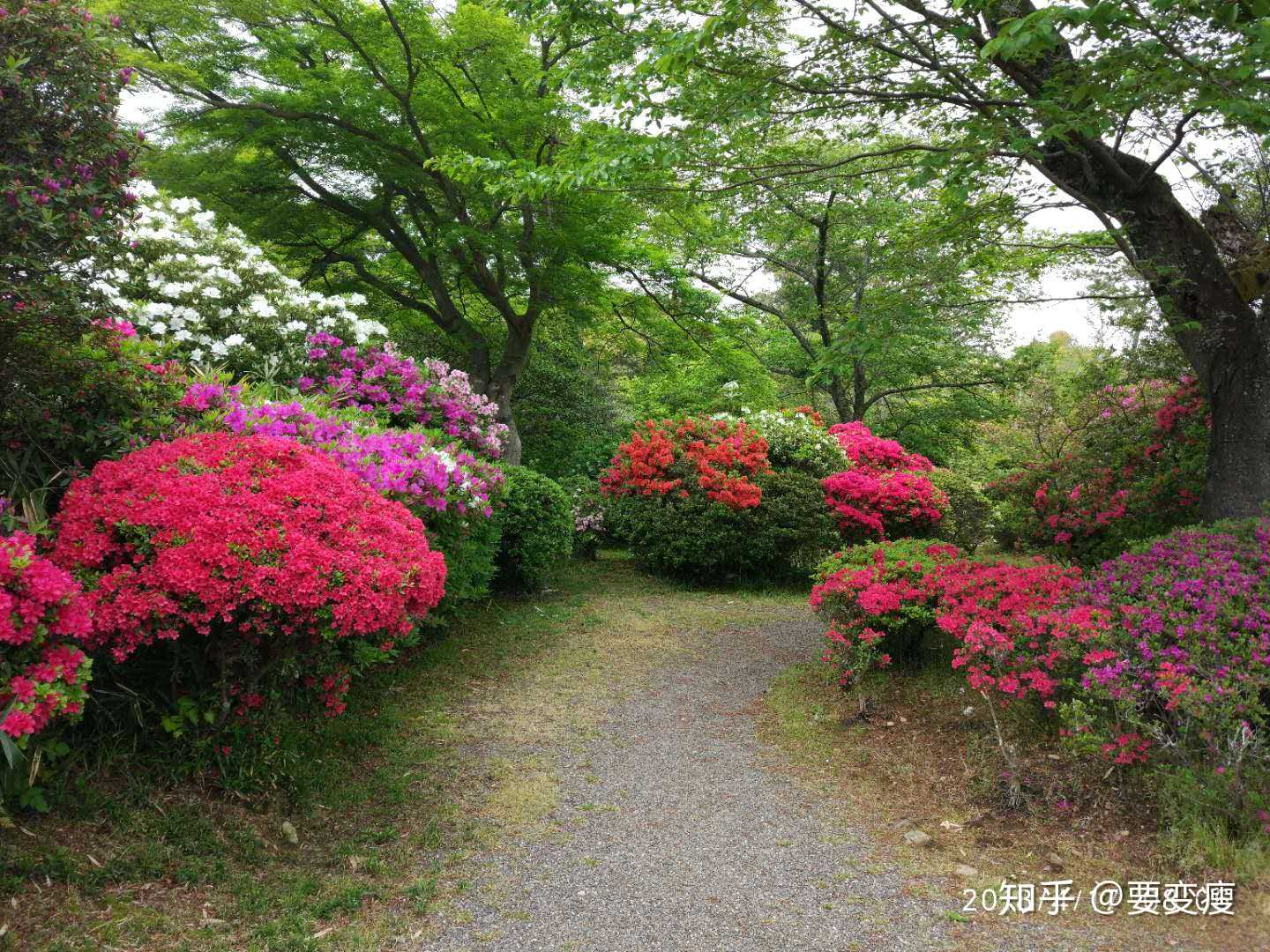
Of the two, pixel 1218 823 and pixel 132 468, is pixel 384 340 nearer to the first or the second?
pixel 132 468

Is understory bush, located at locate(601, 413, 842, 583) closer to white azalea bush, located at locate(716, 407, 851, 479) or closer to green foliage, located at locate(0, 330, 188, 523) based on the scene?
white azalea bush, located at locate(716, 407, 851, 479)

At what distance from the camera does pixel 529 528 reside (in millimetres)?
7477

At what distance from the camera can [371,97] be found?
8.98 metres

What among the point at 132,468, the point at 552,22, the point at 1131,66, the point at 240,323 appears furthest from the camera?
the point at 240,323

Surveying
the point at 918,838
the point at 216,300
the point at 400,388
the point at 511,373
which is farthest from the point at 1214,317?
the point at 511,373

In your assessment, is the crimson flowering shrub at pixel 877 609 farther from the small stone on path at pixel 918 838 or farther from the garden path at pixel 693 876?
the small stone on path at pixel 918 838

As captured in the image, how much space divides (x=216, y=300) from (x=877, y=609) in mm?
6055

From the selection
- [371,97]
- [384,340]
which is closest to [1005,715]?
[384,340]

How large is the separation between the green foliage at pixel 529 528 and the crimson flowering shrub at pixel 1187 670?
4.83 m

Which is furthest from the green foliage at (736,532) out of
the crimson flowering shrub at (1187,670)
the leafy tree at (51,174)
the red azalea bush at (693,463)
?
the leafy tree at (51,174)

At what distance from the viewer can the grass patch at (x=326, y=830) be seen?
256 centimetres

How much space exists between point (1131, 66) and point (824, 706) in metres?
3.97

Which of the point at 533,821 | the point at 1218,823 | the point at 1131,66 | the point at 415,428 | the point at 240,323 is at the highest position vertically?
the point at 1131,66

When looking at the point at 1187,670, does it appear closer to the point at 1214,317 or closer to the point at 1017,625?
the point at 1017,625
